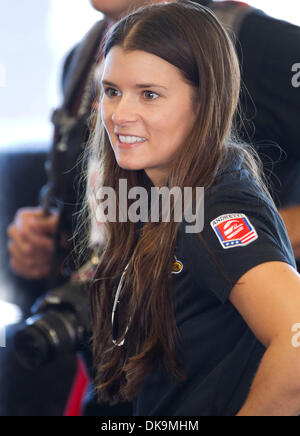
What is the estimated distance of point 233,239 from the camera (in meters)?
0.70

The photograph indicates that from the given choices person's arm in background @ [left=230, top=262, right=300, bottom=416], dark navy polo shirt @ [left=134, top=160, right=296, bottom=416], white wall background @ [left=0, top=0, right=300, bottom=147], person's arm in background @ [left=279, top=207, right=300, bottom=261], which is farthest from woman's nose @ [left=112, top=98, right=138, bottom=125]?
white wall background @ [left=0, top=0, right=300, bottom=147]

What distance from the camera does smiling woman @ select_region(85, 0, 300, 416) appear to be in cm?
73

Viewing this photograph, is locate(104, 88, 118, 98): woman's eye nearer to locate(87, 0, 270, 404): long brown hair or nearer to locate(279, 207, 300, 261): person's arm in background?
locate(87, 0, 270, 404): long brown hair

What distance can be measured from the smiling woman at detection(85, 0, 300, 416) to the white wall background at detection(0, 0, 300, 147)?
98 cm

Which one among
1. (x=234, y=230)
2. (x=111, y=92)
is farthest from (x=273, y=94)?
(x=234, y=230)

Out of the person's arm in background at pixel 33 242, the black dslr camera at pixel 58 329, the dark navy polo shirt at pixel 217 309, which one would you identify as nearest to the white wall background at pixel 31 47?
the person's arm in background at pixel 33 242

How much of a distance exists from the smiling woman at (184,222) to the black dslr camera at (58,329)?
0.28 m

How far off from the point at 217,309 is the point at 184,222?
11 centimetres

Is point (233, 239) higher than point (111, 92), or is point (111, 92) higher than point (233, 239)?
point (111, 92)

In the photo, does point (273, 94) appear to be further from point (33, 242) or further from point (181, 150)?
point (33, 242)

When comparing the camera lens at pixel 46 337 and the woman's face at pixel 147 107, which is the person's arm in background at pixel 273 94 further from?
the camera lens at pixel 46 337

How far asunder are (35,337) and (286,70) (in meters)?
0.64
